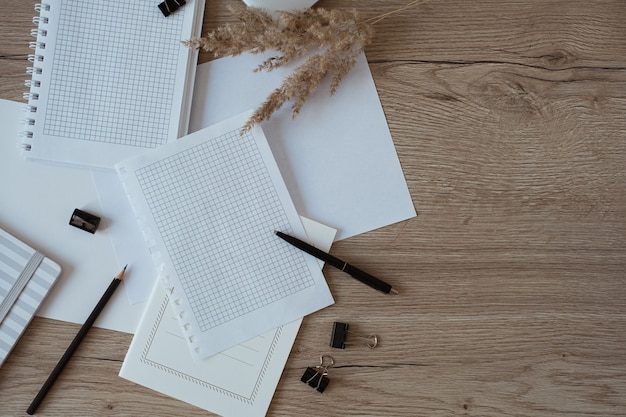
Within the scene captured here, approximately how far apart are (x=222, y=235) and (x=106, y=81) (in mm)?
313

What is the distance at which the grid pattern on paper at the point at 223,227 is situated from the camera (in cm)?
99

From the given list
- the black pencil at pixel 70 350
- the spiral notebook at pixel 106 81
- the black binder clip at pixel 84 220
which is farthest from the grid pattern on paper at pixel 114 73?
the black pencil at pixel 70 350

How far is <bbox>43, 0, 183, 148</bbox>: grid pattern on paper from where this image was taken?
0.98m

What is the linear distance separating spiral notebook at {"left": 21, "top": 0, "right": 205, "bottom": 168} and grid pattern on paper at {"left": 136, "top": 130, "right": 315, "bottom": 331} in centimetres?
Answer: 7

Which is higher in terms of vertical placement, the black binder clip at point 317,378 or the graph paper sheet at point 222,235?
the graph paper sheet at point 222,235

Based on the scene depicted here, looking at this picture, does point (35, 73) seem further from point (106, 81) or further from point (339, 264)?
point (339, 264)

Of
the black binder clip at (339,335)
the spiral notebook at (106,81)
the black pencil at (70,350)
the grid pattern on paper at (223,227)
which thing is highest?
the spiral notebook at (106,81)

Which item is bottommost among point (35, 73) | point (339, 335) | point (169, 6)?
point (339, 335)

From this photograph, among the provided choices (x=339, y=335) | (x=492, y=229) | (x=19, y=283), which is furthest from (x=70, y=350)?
(x=492, y=229)

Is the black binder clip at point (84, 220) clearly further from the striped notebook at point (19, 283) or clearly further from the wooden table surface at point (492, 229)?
the wooden table surface at point (492, 229)

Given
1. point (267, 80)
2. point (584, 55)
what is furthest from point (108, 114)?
point (584, 55)

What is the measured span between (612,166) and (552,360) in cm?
35

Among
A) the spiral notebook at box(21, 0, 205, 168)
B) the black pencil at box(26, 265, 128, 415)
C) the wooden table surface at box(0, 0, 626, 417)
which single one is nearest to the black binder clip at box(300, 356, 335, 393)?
the wooden table surface at box(0, 0, 626, 417)

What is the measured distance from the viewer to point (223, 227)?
3.26 ft
